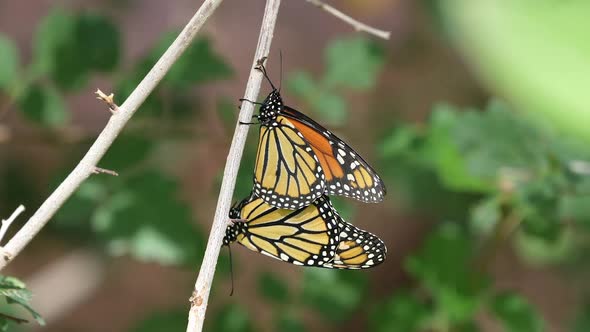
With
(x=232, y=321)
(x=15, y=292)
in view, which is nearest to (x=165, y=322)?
(x=232, y=321)

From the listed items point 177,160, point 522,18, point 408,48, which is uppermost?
point 408,48

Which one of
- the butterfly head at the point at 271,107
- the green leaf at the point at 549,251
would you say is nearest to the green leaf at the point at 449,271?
the butterfly head at the point at 271,107

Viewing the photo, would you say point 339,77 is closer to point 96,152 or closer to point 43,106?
point 43,106

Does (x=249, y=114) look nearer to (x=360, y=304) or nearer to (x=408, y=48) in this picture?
(x=360, y=304)

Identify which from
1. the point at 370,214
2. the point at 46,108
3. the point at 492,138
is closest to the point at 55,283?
the point at 46,108

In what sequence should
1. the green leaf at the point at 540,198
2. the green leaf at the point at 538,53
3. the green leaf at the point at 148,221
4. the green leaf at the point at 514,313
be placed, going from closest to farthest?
1. the green leaf at the point at 540,198
2. the green leaf at the point at 148,221
3. the green leaf at the point at 514,313
4. the green leaf at the point at 538,53

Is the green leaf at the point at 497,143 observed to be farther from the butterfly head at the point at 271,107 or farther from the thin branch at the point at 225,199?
the thin branch at the point at 225,199
